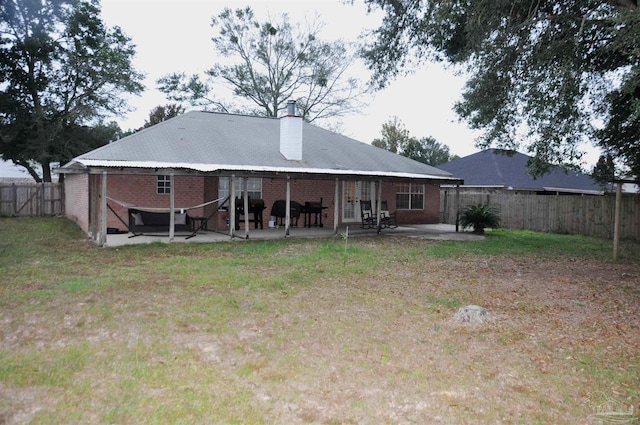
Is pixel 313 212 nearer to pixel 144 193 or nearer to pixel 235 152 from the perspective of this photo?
pixel 235 152

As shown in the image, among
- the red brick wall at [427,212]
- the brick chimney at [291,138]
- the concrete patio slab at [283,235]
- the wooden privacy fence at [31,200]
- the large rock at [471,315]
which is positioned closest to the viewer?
the large rock at [471,315]

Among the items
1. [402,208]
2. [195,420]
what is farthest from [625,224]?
[195,420]

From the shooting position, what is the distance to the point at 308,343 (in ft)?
15.1

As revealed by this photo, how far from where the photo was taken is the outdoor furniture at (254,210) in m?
14.7

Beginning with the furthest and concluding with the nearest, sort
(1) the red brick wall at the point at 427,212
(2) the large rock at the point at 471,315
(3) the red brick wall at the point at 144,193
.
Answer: (1) the red brick wall at the point at 427,212 → (3) the red brick wall at the point at 144,193 → (2) the large rock at the point at 471,315

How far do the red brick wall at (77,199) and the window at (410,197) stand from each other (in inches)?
474

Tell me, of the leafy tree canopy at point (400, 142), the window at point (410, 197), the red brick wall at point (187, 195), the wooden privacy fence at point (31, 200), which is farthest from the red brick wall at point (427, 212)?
the leafy tree canopy at point (400, 142)

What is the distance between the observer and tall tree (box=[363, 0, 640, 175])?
828 cm

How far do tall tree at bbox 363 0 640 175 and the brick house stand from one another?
4596mm

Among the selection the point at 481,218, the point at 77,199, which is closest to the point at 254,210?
the point at 77,199

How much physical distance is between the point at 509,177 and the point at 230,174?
17.9 metres

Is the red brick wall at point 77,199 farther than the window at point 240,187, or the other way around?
the window at point 240,187

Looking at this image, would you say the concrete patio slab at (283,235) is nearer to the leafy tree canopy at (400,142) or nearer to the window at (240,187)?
the window at (240,187)

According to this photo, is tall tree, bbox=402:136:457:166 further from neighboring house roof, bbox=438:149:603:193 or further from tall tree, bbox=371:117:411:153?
neighboring house roof, bbox=438:149:603:193
